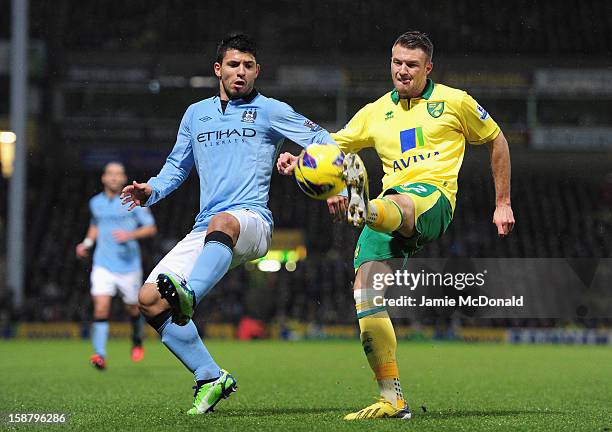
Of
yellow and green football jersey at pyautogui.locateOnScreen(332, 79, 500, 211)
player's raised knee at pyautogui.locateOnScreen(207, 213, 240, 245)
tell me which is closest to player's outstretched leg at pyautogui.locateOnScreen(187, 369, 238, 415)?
player's raised knee at pyautogui.locateOnScreen(207, 213, 240, 245)

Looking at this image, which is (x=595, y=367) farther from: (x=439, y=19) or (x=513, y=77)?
(x=439, y=19)

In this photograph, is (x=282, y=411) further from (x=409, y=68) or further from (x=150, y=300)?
(x=409, y=68)

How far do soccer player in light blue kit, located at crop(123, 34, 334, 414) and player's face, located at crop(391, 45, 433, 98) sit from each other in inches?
Result: 20.4

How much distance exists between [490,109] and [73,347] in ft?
51.5

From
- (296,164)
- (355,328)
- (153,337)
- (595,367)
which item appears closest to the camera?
(296,164)

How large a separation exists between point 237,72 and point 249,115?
0.81ft

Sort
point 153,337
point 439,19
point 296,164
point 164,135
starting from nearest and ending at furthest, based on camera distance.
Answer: point 296,164 < point 153,337 < point 164,135 < point 439,19

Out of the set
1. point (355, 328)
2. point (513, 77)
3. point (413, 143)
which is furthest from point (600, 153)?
point (413, 143)

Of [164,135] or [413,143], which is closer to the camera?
[413,143]

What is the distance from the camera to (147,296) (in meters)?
5.36

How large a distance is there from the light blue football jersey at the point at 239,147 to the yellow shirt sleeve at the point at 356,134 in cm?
33

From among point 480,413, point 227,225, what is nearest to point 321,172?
point 227,225

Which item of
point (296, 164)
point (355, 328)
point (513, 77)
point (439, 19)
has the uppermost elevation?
point (439, 19)

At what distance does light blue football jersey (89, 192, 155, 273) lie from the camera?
1114 cm
